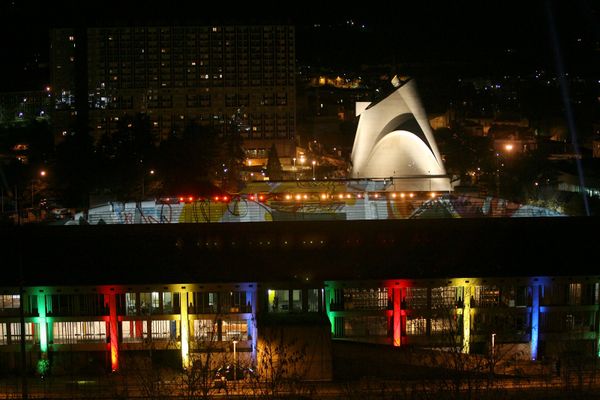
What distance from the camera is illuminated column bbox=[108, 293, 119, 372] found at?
1012cm

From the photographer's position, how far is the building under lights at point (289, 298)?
402 inches

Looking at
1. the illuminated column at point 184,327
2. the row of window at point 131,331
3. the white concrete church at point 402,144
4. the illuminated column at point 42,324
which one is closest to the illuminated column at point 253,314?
the row of window at point 131,331

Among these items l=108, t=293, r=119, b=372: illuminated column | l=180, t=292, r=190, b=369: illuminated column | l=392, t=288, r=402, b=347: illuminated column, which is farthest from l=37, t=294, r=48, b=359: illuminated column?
l=392, t=288, r=402, b=347: illuminated column

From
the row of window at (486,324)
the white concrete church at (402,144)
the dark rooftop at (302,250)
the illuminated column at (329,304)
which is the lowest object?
the row of window at (486,324)

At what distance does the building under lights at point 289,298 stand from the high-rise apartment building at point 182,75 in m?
25.9

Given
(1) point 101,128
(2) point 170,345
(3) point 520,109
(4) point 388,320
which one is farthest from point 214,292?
(3) point 520,109

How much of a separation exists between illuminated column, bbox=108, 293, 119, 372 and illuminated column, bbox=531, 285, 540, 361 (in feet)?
17.6

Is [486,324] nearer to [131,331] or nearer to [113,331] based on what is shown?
[131,331]

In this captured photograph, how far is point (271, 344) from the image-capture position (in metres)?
9.41

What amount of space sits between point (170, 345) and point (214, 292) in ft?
2.88

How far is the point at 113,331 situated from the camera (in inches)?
402

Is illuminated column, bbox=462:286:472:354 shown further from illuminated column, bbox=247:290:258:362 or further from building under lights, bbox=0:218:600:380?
illuminated column, bbox=247:290:258:362

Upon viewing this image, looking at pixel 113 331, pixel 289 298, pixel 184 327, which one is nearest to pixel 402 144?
pixel 289 298

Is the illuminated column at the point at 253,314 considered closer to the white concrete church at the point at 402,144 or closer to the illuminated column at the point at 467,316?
the illuminated column at the point at 467,316
